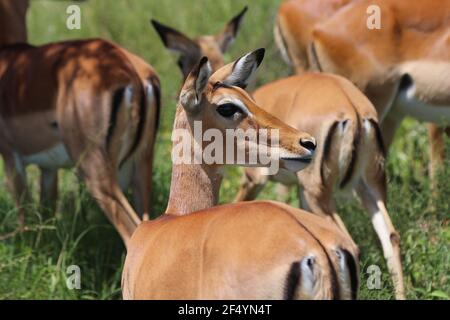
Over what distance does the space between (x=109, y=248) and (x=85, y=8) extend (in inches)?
210

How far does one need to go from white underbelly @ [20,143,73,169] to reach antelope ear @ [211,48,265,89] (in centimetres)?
181

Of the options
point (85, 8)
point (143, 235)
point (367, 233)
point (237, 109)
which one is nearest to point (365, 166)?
point (367, 233)

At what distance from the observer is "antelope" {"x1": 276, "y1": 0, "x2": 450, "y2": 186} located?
718 centimetres

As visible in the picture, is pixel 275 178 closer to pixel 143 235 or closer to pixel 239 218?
pixel 143 235

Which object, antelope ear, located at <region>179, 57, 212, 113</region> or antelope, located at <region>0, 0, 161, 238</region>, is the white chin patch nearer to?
antelope ear, located at <region>179, 57, 212, 113</region>

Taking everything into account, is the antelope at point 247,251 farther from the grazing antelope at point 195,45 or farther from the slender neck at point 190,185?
the grazing antelope at point 195,45

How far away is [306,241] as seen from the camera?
4.01 metres

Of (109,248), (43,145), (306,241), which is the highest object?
(306,241)

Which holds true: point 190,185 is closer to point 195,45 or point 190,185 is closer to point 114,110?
point 114,110

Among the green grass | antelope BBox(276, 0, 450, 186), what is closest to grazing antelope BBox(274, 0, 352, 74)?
antelope BBox(276, 0, 450, 186)

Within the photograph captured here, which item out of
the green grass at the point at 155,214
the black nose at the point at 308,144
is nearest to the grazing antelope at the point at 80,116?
the green grass at the point at 155,214

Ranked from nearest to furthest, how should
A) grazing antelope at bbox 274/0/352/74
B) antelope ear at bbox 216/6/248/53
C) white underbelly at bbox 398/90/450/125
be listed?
white underbelly at bbox 398/90/450/125 < grazing antelope at bbox 274/0/352/74 < antelope ear at bbox 216/6/248/53

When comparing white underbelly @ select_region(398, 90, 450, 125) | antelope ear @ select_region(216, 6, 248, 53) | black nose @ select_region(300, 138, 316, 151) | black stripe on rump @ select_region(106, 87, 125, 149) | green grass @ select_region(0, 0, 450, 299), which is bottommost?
green grass @ select_region(0, 0, 450, 299)

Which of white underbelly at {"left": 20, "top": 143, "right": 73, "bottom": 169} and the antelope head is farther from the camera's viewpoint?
white underbelly at {"left": 20, "top": 143, "right": 73, "bottom": 169}
